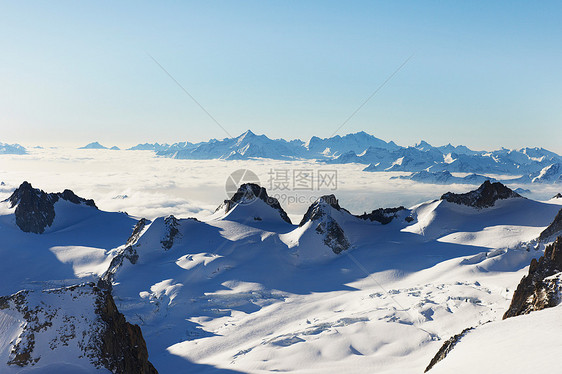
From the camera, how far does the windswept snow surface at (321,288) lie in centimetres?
5947

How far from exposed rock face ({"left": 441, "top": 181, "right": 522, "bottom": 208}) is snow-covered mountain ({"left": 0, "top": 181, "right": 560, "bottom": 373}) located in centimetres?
39

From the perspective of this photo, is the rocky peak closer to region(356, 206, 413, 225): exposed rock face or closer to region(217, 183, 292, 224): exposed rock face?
region(356, 206, 413, 225): exposed rock face

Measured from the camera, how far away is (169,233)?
105875 mm

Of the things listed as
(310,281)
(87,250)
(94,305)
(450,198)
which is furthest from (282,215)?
(94,305)

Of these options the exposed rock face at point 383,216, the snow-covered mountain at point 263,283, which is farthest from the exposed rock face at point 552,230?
the exposed rock face at point 383,216

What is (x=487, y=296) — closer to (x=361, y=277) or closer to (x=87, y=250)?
(x=361, y=277)

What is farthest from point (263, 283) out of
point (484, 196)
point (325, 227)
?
point (484, 196)

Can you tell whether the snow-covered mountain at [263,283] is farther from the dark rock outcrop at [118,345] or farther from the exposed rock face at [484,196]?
the exposed rock face at [484,196]

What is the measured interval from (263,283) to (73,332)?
2163 inches

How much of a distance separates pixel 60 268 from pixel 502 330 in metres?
110

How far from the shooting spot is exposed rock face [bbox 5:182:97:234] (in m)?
134

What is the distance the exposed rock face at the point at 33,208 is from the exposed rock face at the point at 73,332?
111m

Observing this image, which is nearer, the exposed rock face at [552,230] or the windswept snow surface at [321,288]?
the windswept snow surface at [321,288]

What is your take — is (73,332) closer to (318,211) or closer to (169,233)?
(169,233)
